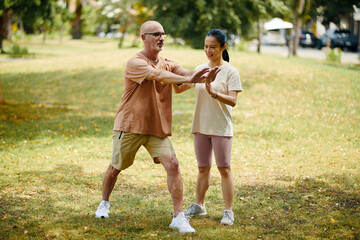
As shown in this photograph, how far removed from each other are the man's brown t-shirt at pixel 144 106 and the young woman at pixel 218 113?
34cm

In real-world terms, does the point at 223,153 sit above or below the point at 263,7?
below

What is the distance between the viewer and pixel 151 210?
5.70m

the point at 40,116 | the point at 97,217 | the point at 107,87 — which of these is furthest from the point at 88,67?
the point at 97,217

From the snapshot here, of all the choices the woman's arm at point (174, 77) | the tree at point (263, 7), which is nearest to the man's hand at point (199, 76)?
the woman's arm at point (174, 77)

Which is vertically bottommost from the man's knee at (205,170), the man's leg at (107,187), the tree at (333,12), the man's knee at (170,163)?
the man's leg at (107,187)

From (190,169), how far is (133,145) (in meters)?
3.04

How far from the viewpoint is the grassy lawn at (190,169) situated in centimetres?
511

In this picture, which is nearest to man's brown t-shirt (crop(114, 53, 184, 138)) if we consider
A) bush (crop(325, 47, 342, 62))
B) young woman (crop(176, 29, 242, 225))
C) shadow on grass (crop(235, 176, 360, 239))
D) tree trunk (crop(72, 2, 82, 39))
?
young woman (crop(176, 29, 242, 225))

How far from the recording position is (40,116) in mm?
13078

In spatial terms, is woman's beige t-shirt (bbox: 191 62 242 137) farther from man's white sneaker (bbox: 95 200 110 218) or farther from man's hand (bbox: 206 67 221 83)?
man's white sneaker (bbox: 95 200 110 218)

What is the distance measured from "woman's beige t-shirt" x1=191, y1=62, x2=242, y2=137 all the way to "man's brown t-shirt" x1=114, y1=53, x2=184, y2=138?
382 millimetres

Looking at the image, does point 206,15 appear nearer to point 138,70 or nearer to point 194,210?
point 194,210

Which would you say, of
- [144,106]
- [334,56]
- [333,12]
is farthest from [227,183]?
[333,12]

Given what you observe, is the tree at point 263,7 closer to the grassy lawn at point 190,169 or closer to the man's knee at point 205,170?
the grassy lawn at point 190,169
